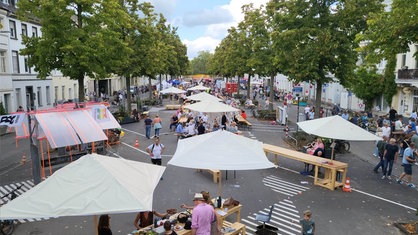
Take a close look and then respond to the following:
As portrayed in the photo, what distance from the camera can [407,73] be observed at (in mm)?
27922

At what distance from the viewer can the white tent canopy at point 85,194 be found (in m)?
5.50

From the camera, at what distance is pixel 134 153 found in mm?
17328

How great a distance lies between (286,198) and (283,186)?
1.16 meters

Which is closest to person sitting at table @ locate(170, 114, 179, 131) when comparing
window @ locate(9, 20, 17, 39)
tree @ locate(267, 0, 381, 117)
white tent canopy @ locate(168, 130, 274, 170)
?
tree @ locate(267, 0, 381, 117)

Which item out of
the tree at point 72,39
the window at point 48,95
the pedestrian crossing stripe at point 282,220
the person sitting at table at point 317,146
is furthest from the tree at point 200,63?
the pedestrian crossing stripe at point 282,220

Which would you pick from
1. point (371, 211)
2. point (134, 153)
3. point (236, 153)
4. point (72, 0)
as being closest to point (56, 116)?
point (134, 153)

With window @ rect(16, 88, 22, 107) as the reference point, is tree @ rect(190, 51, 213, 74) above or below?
above

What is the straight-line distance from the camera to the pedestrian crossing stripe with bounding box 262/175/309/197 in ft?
39.1

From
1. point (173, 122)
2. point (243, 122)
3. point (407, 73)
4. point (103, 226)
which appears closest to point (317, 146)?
point (103, 226)

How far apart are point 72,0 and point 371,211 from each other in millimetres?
18633

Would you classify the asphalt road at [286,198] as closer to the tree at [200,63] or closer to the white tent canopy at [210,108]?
the white tent canopy at [210,108]

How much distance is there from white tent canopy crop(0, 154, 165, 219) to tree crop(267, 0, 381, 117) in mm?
14929

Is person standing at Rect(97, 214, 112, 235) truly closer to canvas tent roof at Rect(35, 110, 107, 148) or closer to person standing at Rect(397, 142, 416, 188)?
canvas tent roof at Rect(35, 110, 107, 148)

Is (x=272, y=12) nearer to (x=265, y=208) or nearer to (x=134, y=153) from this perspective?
(x=134, y=153)
